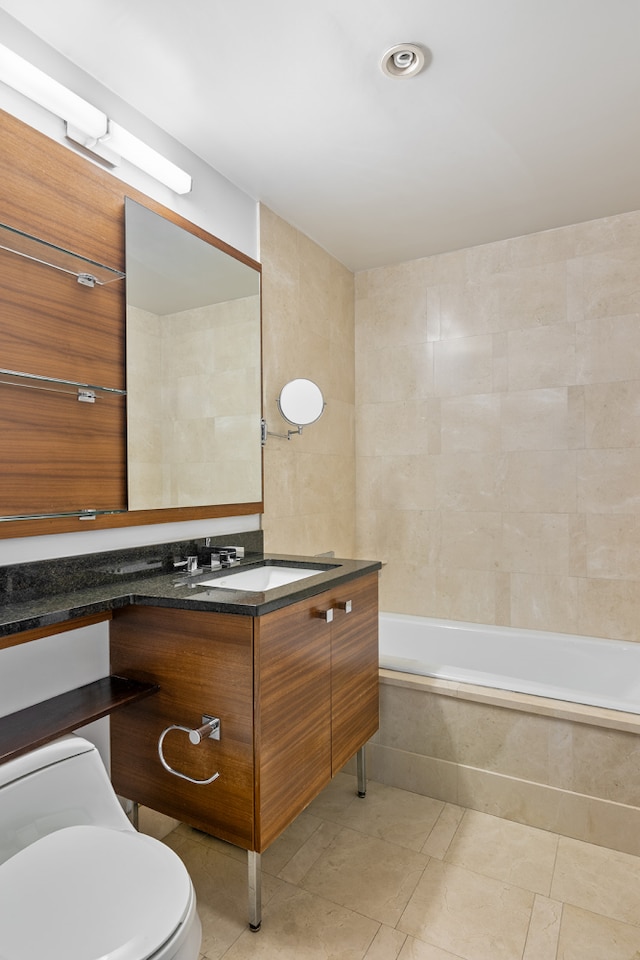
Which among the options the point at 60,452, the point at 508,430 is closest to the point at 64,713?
the point at 60,452

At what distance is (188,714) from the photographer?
1.53m

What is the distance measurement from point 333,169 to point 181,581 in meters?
1.71

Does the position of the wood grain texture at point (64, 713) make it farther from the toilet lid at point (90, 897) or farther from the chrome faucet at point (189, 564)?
the chrome faucet at point (189, 564)

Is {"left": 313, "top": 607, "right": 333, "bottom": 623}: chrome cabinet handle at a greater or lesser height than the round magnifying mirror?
lesser

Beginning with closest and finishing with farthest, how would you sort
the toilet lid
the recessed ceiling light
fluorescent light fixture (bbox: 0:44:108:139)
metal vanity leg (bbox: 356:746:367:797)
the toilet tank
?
1. the toilet lid
2. the toilet tank
3. fluorescent light fixture (bbox: 0:44:108:139)
4. the recessed ceiling light
5. metal vanity leg (bbox: 356:746:367:797)

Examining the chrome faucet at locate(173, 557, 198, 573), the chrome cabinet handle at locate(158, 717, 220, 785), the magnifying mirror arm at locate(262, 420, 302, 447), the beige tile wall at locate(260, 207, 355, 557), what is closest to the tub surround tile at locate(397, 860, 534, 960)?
the chrome cabinet handle at locate(158, 717, 220, 785)

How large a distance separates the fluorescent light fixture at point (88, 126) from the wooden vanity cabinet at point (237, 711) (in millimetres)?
1397

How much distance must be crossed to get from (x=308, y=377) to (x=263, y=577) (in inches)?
45.5

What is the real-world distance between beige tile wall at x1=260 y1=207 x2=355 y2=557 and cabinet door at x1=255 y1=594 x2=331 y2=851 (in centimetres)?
89

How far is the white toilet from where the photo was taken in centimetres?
90

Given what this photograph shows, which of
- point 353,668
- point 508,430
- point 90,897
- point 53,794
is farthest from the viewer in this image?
point 508,430

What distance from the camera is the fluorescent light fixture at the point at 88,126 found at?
4.68 ft

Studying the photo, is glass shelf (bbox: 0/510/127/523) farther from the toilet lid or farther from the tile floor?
the tile floor

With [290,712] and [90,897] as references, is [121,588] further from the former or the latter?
[90,897]
